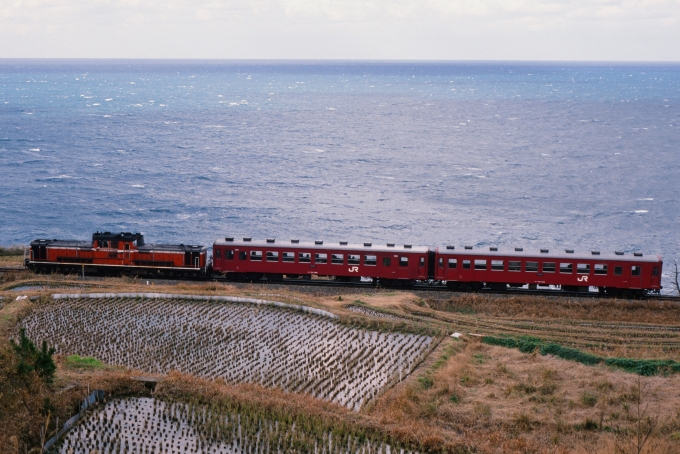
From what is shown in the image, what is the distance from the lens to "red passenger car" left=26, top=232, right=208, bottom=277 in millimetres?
47031

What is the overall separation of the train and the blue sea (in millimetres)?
21928

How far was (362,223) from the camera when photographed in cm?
7819

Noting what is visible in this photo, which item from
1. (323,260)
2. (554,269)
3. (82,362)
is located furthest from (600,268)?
(82,362)

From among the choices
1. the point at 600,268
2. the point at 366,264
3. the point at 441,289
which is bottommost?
the point at 441,289

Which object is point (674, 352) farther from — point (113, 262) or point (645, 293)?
point (113, 262)

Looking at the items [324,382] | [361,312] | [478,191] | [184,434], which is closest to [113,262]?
[361,312]

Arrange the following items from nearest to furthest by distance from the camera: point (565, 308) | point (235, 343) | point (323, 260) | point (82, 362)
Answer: point (82, 362), point (235, 343), point (565, 308), point (323, 260)

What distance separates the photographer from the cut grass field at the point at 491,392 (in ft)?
72.8

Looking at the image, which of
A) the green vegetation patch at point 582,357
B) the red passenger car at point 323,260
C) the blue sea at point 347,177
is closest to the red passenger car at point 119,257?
the red passenger car at point 323,260

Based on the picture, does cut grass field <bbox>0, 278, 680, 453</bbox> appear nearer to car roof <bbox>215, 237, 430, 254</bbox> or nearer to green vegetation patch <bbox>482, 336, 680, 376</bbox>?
green vegetation patch <bbox>482, 336, 680, 376</bbox>

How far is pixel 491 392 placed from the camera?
2638 centimetres

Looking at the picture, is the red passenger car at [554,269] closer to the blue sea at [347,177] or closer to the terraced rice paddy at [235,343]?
the terraced rice paddy at [235,343]

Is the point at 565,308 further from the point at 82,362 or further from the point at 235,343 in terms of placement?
the point at 82,362

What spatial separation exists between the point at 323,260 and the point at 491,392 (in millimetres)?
20614
